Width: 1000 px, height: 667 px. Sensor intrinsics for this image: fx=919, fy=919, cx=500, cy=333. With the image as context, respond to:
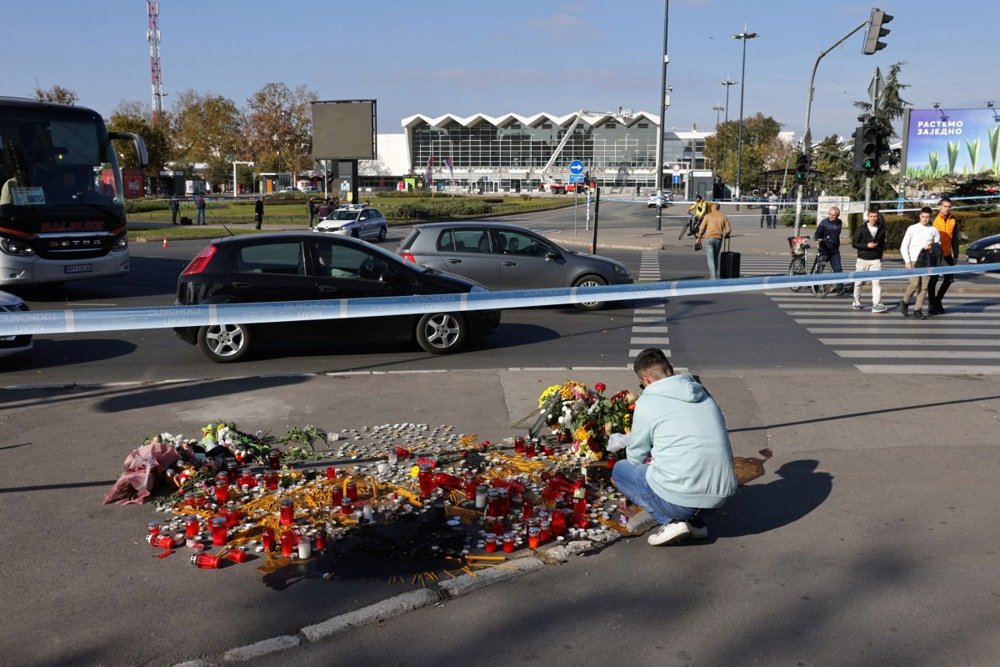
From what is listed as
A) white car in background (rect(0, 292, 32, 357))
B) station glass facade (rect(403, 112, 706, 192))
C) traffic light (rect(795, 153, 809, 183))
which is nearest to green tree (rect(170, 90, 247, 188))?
station glass facade (rect(403, 112, 706, 192))

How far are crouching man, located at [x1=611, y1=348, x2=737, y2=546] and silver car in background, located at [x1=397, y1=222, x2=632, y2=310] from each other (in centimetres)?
982

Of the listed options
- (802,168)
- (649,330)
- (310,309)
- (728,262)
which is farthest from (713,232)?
(310,309)

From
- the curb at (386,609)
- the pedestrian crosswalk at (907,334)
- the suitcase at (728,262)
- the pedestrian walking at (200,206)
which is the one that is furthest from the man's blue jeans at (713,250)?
the pedestrian walking at (200,206)

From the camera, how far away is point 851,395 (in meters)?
8.99

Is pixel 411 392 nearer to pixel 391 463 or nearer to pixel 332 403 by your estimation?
pixel 332 403

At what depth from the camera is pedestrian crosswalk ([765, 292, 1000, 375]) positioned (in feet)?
35.6

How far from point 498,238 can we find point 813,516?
10229mm

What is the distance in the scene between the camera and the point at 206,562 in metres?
4.98

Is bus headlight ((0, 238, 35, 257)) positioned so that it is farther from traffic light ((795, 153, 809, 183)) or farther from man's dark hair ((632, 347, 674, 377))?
traffic light ((795, 153, 809, 183))

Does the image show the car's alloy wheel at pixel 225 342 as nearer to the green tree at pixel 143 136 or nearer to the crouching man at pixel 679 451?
the crouching man at pixel 679 451

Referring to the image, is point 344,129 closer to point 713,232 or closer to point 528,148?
point 713,232

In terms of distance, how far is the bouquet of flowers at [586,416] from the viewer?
680cm

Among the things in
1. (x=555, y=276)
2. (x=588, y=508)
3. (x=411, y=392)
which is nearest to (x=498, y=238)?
(x=555, y=276)

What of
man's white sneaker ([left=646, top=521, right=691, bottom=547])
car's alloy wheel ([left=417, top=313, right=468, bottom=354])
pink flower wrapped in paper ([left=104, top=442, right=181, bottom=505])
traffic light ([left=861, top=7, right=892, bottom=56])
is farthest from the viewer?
traffic light ([left=861, top=7, right=892, bottom=56])
